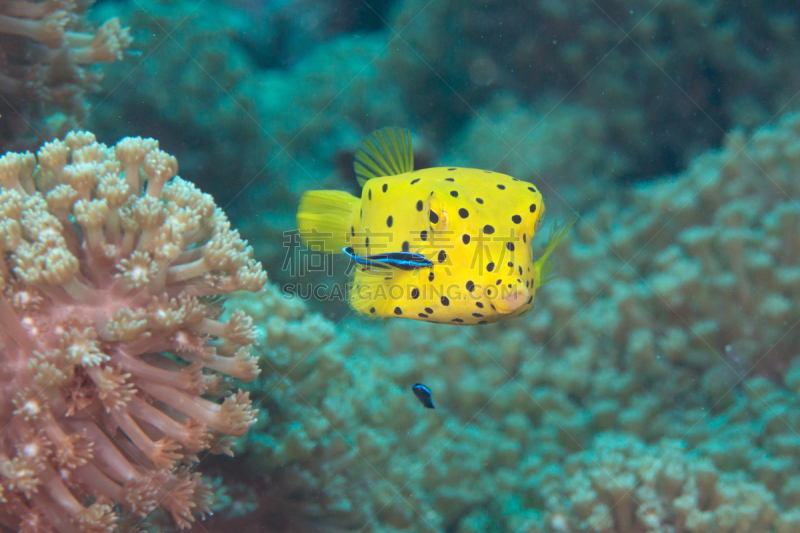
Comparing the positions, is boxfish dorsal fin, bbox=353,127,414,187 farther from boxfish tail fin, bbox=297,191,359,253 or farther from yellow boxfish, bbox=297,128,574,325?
yellow boxfish, bbox=297,128,574,325

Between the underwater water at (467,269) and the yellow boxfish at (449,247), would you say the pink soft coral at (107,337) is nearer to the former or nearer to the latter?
the underwater water at (467,269)

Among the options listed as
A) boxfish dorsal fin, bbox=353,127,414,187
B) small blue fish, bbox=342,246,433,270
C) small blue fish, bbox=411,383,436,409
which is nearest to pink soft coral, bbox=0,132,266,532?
small blue fish, bbox=342,246,433,270

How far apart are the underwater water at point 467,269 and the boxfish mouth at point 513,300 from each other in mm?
12

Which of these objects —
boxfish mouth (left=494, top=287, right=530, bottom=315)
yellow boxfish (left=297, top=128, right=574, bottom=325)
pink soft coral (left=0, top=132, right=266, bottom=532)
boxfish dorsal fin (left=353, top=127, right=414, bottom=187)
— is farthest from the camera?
boxfish dorsal fin (left=353, top=127, right=414, bottom=187)

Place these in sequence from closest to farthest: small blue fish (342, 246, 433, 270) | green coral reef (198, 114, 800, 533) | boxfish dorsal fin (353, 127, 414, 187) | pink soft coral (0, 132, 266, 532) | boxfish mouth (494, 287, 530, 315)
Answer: pink soft coral (0, 132, 266, 532), boxfish mouth (494, 287, 530, 315), small blue fish (342, 246, 433, 270), green coral reef (198, 114, 800, 533), boxfish dorsal fin (353, 127, 414, 187)

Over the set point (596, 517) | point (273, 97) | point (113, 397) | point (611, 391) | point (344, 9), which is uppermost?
point (344, 9)

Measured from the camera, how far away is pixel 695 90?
578 centimetres

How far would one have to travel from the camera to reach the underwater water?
258 centimetres

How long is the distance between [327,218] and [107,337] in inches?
78.4

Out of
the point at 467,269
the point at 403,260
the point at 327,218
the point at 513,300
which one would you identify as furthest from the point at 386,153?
the point at 513,300

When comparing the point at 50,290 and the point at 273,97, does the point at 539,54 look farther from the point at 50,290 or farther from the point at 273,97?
the point at 50,290

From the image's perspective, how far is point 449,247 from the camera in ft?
9.09

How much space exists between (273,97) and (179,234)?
17.4 ft

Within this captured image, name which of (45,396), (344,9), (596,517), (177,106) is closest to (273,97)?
(177,106)
